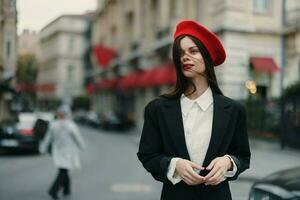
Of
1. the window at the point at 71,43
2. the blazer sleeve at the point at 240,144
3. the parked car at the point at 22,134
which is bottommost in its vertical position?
the parked car at the point at 22,134

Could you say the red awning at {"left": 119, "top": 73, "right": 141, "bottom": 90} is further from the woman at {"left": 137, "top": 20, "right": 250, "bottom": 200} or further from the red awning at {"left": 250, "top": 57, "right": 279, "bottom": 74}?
the woman at {"left": 137, "top": 20, "right": 250, "bottom": 200}

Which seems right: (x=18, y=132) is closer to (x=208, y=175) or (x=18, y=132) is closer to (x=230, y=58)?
(x=230, y=58)

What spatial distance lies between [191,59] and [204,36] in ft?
0.47

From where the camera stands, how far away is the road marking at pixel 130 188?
8.73 metres

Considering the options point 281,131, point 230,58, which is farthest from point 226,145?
point 230,58

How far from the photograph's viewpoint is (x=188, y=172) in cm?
221

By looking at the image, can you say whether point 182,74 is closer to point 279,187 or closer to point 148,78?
point 279,187

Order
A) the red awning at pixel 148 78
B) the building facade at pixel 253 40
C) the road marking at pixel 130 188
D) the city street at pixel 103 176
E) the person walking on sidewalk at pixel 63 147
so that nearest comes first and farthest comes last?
the person walking on sidewalk at pixel 63 147 → the city street at pixel 103 176 → the road marking at pixel 130 188 → the building facade at pixel 253 40 → the red awning at pixel 148 78

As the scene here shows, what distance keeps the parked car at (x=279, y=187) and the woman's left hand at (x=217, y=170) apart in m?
1.99

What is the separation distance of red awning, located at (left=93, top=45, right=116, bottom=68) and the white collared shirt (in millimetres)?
39497

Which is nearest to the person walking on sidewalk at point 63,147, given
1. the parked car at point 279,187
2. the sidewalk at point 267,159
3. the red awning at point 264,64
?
the parked car at point 279,187

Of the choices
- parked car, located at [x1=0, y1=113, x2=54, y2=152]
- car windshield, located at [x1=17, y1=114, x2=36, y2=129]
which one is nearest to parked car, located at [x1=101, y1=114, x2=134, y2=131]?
car windshield, located at [x1=17, y1=114, x2=36, y2=129]

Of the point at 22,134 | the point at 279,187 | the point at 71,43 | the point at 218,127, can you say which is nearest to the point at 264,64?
the point at 22,134

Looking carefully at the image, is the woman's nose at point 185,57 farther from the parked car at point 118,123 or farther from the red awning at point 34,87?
the parked car at point 118,123
